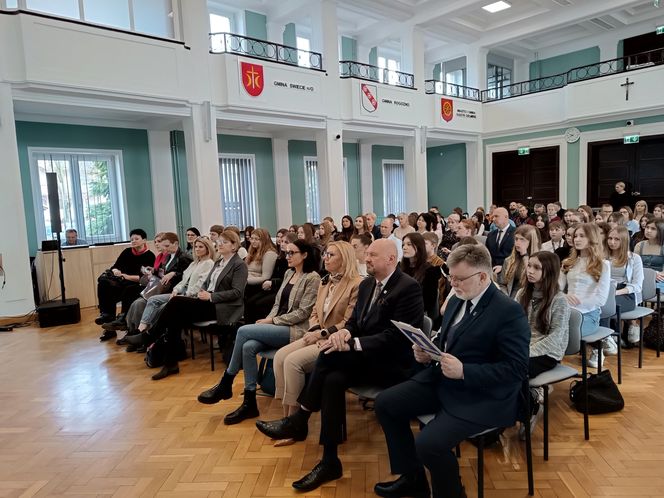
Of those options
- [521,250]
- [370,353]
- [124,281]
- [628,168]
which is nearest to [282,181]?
→ [124,281]

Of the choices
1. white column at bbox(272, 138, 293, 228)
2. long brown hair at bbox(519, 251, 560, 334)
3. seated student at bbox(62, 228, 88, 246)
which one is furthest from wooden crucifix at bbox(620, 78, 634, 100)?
seated student at bbox(62, 228, 88, 246)

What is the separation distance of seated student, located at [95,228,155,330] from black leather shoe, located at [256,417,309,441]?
354 cm

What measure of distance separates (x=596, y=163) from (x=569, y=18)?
12.2 feet

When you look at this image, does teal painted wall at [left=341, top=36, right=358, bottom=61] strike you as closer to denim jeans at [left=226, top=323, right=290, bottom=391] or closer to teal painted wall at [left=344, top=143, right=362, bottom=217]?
teal painted wall at [left=344, top=143, right=362, bottom=217]

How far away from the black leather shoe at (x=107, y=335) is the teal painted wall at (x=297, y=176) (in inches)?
267

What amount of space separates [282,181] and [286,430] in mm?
9345

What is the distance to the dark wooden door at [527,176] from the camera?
13.0 m

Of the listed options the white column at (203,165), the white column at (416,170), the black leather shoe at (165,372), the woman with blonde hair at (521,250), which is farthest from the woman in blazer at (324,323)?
the white column at (416,170)

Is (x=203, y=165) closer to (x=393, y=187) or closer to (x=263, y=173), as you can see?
(x=263, y=173)

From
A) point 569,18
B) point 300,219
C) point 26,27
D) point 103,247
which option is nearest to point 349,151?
point 300,219

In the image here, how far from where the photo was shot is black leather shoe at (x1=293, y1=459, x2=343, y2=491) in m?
2.53

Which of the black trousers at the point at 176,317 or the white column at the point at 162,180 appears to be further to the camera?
the white column at the point at 162,180

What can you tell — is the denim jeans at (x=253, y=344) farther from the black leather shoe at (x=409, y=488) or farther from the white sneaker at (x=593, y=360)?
the white sneaker at (x=593, y=360)

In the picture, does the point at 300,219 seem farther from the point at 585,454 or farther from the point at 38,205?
the point at 585,454
